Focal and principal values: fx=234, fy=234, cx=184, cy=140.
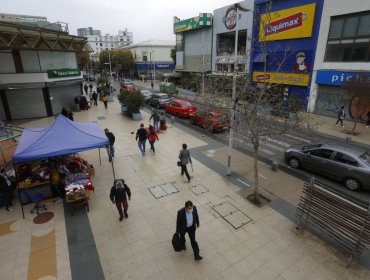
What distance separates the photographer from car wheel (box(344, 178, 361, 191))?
955 centimetres

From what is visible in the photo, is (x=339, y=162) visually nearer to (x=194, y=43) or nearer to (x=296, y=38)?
(x=296, y=38)

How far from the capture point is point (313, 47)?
75.3 ft

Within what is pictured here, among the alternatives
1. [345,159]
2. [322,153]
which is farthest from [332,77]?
[345,159]

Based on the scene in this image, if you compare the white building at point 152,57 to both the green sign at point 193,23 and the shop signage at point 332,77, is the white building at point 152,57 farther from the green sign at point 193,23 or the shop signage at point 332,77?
the shop signage at point 332,77

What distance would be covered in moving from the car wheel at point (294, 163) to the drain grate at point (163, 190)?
6.19 meters

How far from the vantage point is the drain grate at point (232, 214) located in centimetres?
759

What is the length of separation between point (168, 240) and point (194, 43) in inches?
1619

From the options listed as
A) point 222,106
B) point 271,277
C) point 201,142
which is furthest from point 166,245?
point 201,142

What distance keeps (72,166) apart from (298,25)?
24817 mm

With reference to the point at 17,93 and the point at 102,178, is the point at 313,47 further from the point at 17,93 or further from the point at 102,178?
the point at 17,93

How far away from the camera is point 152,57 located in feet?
229

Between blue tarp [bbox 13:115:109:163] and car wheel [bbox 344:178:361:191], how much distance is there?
9.98m

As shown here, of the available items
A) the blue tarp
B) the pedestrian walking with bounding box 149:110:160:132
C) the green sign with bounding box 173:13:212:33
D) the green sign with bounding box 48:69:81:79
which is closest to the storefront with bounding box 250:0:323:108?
the pedestrian walking with bounding box 149:110:160:132

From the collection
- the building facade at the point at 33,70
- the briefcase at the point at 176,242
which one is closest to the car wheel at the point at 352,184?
the briefcase at the point at 176,242
